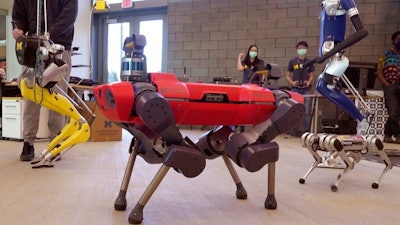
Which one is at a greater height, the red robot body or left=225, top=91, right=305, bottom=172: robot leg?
the red robot body

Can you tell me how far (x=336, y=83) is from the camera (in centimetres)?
222

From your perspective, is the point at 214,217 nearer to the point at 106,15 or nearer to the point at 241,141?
the point at 241,141

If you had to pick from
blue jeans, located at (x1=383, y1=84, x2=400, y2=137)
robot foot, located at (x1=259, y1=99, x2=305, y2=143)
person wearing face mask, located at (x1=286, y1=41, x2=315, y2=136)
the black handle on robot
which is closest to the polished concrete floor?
robot foot, located at (x1=259, y1=99, x2=305, y2=143)

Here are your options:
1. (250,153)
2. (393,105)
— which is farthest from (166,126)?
(393,105)

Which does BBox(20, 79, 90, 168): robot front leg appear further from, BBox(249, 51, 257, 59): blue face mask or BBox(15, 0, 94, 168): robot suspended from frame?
BBox(249, 51, 257, 59): blue face mask

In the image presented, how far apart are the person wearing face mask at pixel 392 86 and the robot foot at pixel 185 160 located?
4.49 metres

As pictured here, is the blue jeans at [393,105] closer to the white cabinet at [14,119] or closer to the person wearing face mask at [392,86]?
the person wearing face mask at [392,86]

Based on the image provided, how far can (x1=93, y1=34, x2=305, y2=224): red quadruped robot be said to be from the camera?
1.18m

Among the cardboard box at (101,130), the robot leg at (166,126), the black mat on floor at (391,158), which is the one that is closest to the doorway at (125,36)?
the cardboard box at (101,130)

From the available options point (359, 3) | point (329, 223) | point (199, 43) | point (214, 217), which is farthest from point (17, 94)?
point (359, 3)

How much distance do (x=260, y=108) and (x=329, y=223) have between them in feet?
1.64

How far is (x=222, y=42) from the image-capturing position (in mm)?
6164

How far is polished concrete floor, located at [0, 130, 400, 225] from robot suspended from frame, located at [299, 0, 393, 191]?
167 millimetres

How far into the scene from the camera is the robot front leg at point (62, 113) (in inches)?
87.9
